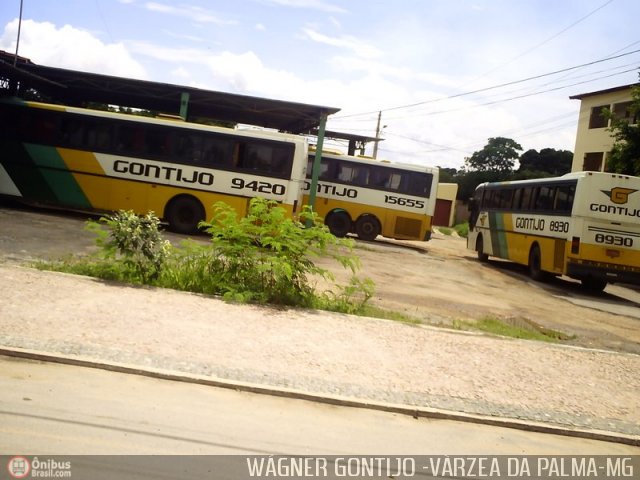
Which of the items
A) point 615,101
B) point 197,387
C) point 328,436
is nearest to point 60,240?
point 197,387

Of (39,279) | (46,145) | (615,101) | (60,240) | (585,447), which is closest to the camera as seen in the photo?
(585,447)

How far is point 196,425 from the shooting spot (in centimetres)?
428

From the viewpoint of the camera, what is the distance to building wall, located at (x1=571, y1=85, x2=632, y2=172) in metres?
35.6

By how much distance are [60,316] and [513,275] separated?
601 inches

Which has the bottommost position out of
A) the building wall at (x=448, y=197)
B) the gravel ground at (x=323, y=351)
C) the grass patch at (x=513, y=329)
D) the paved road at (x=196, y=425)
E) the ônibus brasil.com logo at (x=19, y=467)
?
the ônibus brasil.com logo at (x=19, y=467)

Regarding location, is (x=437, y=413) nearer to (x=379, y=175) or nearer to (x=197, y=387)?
(x=197, y=387)

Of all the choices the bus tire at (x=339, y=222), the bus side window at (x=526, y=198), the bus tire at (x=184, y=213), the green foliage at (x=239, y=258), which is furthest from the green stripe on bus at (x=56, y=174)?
the bus side window at (x=526, y=198)

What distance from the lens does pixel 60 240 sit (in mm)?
12141

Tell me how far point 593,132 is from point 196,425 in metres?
38.3

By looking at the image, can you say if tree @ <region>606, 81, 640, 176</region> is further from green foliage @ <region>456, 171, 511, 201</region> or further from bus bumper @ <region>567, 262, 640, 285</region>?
green foliage @ <region>456, 171, 511, 201</region>

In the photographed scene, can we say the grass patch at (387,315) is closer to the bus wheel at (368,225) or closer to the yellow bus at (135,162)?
the yellow bus at (135,162)

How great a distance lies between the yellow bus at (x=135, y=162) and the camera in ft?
54.7

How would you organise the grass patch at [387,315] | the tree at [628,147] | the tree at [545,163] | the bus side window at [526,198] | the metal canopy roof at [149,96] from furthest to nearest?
the tree at [545,163] → the tree at [628,147] → the bus side window at [526,198] → the metal canopy roof at [149,96] → the grass patch at [387,315]

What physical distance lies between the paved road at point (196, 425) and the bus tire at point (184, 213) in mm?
11873
